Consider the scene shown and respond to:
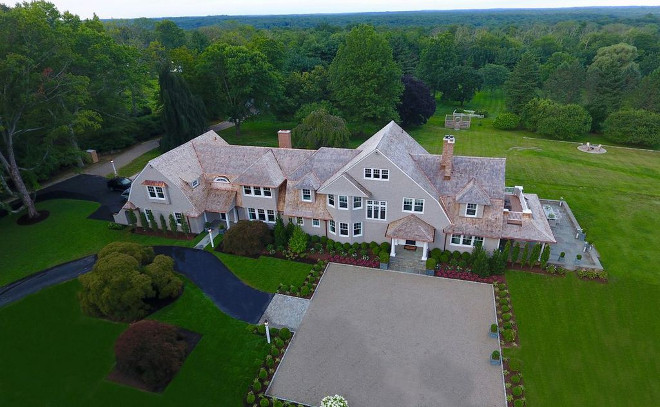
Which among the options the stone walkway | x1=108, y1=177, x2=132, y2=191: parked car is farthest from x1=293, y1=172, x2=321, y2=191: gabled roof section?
x1=108, y1=177, x2=132, y2=191: parked car

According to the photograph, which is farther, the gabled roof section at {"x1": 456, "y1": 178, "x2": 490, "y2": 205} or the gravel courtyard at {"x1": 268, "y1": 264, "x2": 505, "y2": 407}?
the gabled roof section at {"x1": 456, "y1": 178, "x2": 490, "y2": 205}

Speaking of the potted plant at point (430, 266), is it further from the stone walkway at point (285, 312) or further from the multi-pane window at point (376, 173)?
the stone walkway at point (285, 312)

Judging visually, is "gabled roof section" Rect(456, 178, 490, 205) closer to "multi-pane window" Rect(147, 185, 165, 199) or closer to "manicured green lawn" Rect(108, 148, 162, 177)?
"multi-pane window" Rect(147, 185, 165, 199)

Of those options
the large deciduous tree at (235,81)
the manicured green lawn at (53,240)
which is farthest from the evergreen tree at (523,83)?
the manicured green lawn at (53,240)

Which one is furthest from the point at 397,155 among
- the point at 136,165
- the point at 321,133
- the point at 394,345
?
the point at 136,165

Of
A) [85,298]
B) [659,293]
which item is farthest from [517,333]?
[85,298]

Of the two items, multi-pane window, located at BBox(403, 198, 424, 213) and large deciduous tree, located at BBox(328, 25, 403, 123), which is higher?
large deciduous tree, located at BBox(328, 25, 403, 123)

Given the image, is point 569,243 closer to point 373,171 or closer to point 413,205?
point 413,205
